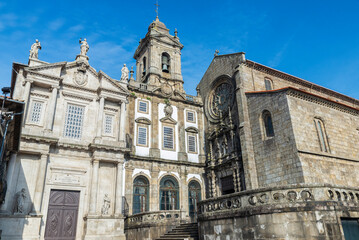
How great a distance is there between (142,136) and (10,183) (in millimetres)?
9922

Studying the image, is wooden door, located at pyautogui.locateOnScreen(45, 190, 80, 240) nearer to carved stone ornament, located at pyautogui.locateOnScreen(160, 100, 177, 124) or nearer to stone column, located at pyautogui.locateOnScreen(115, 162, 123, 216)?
stone column, located at pyautogui.locateOnScreen(115, 162, 123, 216)

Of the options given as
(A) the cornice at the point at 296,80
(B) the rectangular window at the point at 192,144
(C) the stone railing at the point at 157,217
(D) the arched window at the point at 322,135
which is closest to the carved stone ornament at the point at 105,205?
(C) the stone railing at the point at 157,217

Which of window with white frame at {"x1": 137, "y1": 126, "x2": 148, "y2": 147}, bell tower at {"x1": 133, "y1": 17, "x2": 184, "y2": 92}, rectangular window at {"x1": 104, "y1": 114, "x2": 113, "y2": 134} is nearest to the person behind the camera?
rectangular window at {"x1": 104, "y1": 114, "x2": 113, "y2": 134}

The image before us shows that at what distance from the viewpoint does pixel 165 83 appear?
27.1 metres

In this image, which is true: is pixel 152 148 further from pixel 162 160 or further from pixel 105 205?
pixel 105 205

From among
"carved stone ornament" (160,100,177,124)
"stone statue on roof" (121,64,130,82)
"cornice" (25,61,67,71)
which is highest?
"stone statue on roof" (121,64,130,82)

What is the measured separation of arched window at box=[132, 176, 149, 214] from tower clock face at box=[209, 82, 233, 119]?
8738 mm

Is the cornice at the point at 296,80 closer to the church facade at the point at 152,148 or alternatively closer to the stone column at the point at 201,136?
the church facade at the point at 152,148

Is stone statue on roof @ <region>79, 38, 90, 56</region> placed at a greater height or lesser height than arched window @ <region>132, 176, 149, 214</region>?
greater

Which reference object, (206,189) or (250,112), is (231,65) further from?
(206,189)

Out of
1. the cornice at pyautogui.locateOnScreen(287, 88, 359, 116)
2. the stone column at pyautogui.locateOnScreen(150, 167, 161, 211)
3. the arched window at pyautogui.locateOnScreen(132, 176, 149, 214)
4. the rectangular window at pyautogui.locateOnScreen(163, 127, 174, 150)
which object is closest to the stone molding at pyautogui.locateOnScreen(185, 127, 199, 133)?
the rectangular window at pyautogui.locateOnScreen(163, 127, 174, 150)

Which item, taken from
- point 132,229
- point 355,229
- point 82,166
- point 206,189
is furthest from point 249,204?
point 206,189

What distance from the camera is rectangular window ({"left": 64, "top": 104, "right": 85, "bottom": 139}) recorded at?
786 inches

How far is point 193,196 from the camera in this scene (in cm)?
2386
